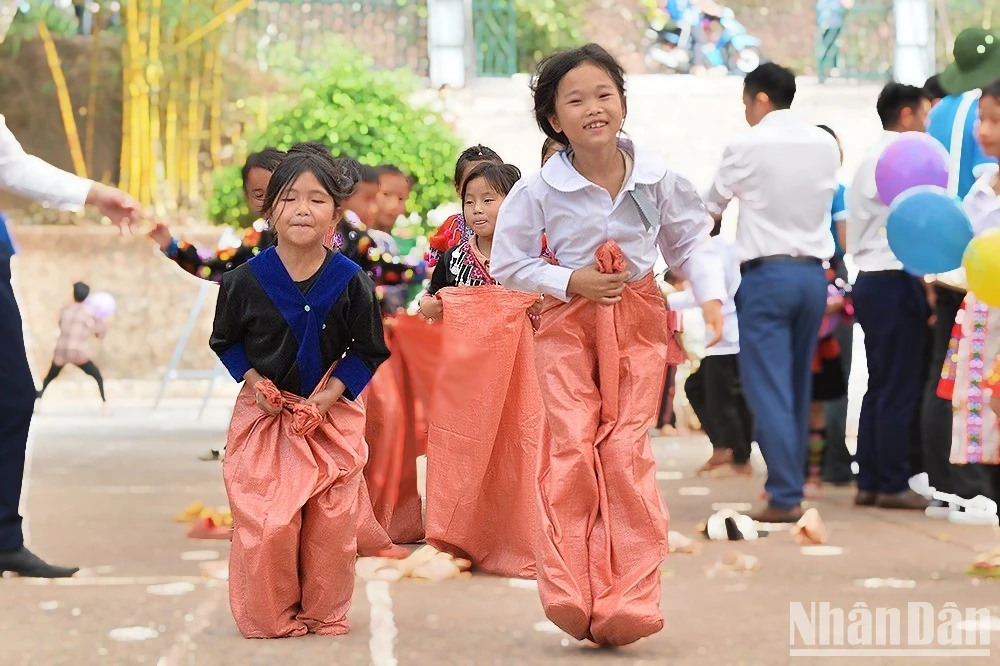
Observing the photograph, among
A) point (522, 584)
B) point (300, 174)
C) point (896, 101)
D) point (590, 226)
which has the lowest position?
point (522, 584)

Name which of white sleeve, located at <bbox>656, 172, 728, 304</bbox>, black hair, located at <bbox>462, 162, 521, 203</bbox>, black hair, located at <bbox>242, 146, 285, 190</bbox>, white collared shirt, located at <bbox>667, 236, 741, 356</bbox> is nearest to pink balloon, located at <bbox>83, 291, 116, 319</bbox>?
white collared shirt, located at <bbox>667, 236, 741, 356</bbox>

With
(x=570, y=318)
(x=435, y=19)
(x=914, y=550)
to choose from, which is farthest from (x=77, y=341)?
(x=570, y=318)

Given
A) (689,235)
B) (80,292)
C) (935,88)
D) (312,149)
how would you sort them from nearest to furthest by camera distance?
(689,235) < (312,149) < (935,88) < (80,292)

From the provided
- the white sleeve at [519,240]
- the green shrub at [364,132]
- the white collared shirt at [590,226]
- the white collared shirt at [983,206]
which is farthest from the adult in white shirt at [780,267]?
the green shrub at [364,132]

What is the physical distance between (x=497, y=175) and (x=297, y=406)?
1.53 m

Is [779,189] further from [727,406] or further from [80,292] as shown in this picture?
[80,292]

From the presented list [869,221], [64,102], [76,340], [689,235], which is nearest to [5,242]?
[689,235]

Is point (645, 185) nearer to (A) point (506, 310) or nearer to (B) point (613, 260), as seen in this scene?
(B) point (613, 260)

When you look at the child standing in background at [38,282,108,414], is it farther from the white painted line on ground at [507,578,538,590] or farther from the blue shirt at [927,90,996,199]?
the white painted line on ground at [507,578,538,590]

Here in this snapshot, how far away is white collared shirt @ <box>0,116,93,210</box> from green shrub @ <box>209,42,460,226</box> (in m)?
9.50

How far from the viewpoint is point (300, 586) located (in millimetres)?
4324

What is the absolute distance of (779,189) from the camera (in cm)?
673

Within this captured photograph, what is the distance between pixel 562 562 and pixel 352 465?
2.17 feet

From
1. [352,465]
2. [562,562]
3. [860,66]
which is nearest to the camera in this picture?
[562,562]
